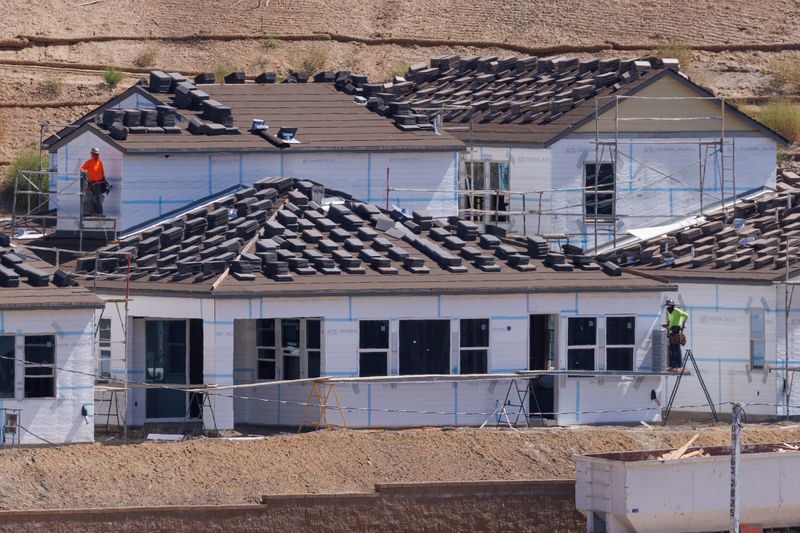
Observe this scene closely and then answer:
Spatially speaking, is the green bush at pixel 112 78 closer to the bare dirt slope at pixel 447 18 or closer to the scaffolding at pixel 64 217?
the bare dirt slope at pixel 447 18

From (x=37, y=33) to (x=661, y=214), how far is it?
30.5m

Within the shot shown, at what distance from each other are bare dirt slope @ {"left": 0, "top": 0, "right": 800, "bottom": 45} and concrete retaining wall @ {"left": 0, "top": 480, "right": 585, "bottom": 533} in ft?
140

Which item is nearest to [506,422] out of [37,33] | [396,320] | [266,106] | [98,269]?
[396,320]

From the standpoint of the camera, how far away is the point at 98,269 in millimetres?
46438

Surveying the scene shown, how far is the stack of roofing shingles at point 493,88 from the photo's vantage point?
56.4 m

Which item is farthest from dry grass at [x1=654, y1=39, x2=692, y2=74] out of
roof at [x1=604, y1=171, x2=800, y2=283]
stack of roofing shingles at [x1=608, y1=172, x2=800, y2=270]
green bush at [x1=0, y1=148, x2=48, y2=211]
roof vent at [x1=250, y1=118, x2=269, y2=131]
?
roof vent at [x1=250, y1=118, x2=269, y2=131]

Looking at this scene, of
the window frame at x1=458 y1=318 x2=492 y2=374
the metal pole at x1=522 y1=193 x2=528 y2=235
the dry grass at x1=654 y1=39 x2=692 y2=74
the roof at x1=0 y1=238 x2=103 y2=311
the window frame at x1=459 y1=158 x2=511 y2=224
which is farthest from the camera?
the dry grass at x1=654 y1=39 x2=692 y2=74

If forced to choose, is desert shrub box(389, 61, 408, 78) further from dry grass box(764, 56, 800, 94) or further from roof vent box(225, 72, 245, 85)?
roof vent box(225, 72, 245, 85)

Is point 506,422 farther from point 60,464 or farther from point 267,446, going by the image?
point 60,464

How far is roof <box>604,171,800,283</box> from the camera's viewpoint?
48500mm

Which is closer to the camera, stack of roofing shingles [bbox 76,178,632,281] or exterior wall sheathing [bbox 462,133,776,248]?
stack of roofing shingles [bbox 76,178,632,281]

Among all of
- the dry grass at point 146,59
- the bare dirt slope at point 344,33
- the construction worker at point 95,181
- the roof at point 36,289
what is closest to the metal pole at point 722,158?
the construction worker at point 95,181

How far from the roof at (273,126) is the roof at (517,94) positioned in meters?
0.86

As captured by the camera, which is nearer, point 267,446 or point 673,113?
point 267,446
